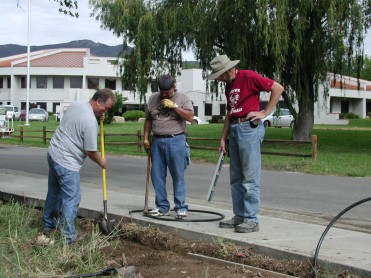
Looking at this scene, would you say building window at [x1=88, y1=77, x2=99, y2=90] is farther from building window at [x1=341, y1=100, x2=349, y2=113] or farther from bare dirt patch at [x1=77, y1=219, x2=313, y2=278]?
bare dirt patch at [x1=77, y1=219, x2=313, y2=278]

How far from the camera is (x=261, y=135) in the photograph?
7.20m

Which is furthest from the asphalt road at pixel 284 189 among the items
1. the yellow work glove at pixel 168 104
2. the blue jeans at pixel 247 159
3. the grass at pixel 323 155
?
the yellow work glove at pixel 168 104

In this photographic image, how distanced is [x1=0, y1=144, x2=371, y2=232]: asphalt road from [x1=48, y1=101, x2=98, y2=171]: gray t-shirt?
361 cm

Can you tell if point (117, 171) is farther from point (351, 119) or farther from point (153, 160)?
point (351, 119)

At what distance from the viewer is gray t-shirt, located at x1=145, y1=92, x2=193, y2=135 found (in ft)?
27.0

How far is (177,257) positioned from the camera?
678 centimetres

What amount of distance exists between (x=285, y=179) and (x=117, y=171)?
4.72 metres

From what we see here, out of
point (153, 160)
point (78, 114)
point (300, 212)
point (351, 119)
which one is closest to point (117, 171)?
point (300, 212)

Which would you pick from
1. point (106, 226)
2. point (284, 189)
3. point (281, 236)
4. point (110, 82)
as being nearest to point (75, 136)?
point (106, 226)

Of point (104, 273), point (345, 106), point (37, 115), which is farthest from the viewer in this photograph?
point (345, 106)

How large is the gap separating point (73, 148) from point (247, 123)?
1967 millimetres

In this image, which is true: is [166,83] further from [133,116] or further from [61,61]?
[61,61]

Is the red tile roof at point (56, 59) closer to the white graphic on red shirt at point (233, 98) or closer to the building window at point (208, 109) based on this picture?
the building window at point (208, 109)

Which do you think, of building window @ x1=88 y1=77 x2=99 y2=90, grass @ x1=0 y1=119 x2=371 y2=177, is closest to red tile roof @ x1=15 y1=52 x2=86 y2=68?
building window @ x1=88 y1=77 x2=99 y2=90
